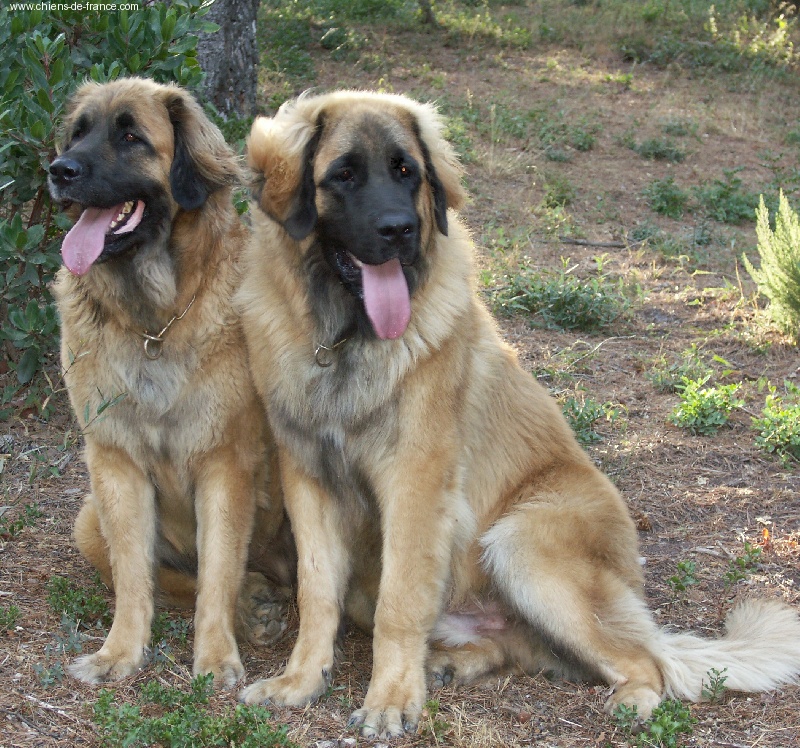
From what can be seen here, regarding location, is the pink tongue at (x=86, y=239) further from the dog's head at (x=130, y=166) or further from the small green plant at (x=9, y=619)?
the small green plant at (x=9, y=619)

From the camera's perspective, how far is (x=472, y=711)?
317cm

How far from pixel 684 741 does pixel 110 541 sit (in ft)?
6.83

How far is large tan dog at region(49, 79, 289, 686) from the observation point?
342 cm

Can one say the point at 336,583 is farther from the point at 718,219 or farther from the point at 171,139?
the point at 718,219

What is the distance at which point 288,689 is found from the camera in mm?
3156

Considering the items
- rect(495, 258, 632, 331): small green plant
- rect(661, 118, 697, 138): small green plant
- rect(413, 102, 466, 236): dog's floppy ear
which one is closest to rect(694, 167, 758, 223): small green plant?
rect(661, 118, 697, 138): small green plant

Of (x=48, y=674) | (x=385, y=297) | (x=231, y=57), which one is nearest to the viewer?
(x=48, y=674)

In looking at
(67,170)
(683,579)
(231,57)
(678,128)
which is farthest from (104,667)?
(678,128)

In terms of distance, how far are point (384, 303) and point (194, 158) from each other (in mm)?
953

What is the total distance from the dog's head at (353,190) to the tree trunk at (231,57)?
4035 millimetres

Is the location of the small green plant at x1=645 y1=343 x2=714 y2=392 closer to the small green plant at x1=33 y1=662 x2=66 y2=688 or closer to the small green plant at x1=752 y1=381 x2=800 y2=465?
the small green plant at x1=752 y1=381 x2=800 y2=465

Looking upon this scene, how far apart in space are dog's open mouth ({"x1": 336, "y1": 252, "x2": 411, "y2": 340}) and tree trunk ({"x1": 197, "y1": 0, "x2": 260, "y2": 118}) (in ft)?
14.3

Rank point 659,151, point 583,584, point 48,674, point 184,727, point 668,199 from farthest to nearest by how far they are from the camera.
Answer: point 659,151 → point 668,199 → point 583,584 → point 48,674 → point 184,727

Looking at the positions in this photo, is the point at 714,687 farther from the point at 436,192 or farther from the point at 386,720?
the point at 436,192
